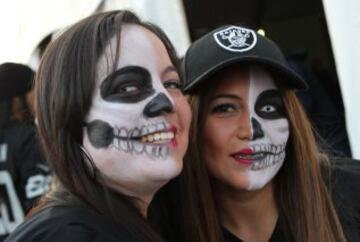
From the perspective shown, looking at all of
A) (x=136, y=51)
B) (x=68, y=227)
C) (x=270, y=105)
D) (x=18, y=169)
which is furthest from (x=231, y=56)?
(x=18, y=169)

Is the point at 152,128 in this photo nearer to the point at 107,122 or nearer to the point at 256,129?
the point at 107,122

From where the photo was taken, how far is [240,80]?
1.42 meters

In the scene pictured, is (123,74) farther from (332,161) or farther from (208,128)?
(332,161)

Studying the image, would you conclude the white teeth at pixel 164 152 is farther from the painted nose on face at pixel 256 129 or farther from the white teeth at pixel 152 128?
the painted nose on face at pixel 256 129

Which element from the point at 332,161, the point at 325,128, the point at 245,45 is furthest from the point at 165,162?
the point at 325,128

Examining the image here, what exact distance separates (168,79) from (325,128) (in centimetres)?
171

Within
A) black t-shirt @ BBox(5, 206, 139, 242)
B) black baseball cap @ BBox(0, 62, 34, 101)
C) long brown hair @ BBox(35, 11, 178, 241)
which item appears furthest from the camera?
black baseball cap @ BBox(0, 62, 34, 101)

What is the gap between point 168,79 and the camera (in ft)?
3.98

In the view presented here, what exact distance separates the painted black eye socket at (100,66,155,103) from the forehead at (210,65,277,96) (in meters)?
0.30

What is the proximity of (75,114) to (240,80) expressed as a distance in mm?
486

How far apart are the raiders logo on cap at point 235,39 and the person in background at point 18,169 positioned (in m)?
1.32

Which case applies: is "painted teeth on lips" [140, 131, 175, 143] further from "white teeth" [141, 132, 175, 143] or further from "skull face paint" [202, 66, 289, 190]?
"skull face paint" [202, 66, 289, 190]

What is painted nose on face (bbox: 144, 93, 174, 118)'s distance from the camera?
1135 mm

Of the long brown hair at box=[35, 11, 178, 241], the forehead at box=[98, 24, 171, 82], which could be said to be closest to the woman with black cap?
the forehead at box=[98, 24, 171, 82]
